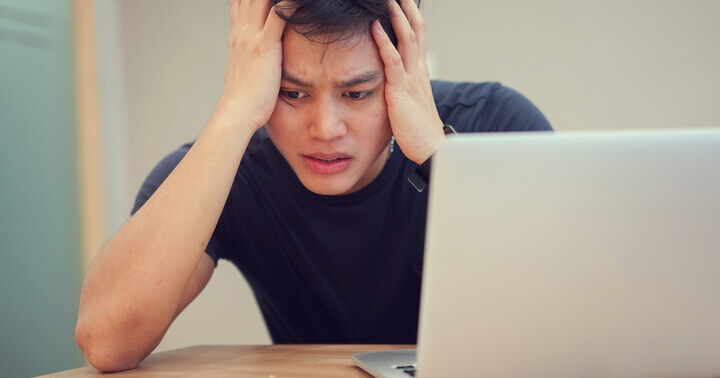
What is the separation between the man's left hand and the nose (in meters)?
0.11

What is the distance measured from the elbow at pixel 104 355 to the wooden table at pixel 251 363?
14 mm

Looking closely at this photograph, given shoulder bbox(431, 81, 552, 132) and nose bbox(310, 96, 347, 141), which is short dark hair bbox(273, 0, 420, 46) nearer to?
nose bbox(310, 96, 347, 141)

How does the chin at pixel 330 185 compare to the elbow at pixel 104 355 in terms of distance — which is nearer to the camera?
the elbow at pixel 104 355

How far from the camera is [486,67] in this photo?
2.62 metres

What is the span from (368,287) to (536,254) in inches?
30.7

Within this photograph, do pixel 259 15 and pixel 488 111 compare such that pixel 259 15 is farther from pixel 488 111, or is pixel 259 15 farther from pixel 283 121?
pixel 488 111

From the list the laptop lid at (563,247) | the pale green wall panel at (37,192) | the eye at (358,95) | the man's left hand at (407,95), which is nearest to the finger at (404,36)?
the man's left hand at (407,95)

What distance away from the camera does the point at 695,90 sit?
2.49 meters

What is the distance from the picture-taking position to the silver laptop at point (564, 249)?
546 mm

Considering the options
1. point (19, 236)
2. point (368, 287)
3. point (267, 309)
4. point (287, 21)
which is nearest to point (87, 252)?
point (19, 236)

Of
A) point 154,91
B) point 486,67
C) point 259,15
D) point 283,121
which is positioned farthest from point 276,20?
point 154,91

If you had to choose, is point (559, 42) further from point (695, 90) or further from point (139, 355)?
point (139, 355)

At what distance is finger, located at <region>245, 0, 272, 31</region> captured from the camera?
1.15m

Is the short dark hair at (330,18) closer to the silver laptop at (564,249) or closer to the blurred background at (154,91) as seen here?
the silver laptop at (564,249)
